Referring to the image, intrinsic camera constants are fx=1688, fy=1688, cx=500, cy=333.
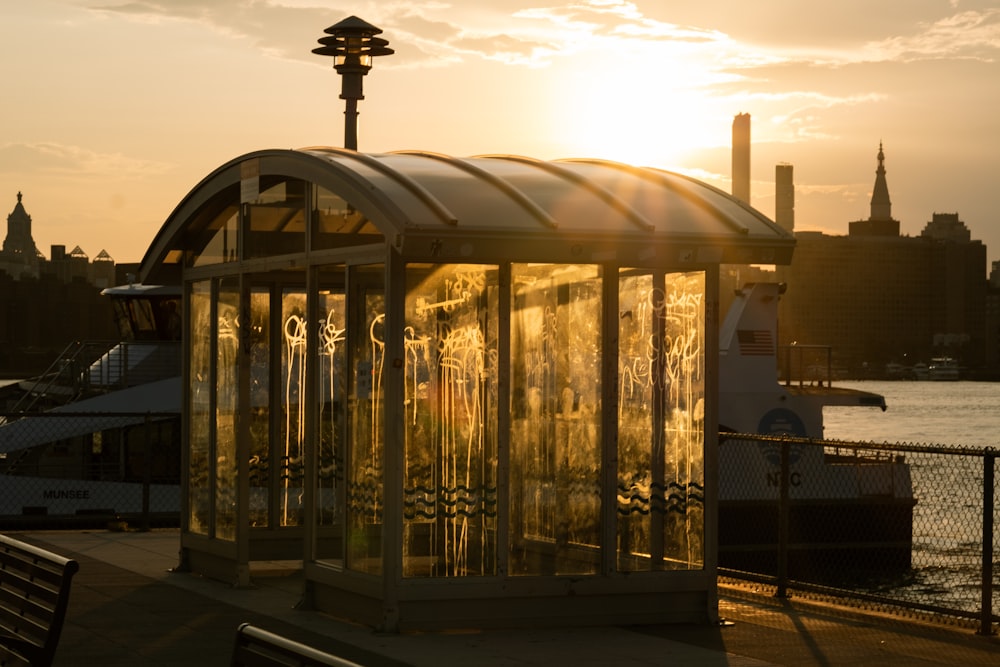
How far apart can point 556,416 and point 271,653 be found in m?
6.24

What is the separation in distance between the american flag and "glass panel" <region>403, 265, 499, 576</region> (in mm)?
22584

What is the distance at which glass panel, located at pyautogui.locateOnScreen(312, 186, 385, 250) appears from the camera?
12.0 meters

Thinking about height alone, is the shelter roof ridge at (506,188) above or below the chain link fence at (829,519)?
above

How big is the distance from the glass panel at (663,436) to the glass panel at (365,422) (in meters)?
1.77

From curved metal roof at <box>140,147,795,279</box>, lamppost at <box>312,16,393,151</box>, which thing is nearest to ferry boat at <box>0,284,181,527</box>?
lamppost at <box>312,16,393,151</box>

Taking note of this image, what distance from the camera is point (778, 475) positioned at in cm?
3244

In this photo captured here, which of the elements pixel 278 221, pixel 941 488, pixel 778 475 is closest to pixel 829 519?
pixel 778 475

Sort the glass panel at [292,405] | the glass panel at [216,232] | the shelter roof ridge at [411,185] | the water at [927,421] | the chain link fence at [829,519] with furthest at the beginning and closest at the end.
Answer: the water at [927,421] → the chain link fence at [829,519] → the glass panel at [292,405] → the glass panel at [216,232] → the shelter roof ridge at [411,185]

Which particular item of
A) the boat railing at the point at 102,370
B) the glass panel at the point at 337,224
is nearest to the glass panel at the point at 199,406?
the glass panel at the point at 337,224

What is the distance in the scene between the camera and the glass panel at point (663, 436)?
12.2 metres

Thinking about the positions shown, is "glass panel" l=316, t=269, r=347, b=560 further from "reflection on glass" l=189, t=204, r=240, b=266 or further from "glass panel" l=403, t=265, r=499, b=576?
"reflection on glass" l=189, t=204, r=240, b=266

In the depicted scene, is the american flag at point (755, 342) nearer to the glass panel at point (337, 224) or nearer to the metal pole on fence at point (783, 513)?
the metal pole on fence at point (783, 513)

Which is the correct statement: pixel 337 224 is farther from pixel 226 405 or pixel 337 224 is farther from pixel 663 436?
pixel 663 436

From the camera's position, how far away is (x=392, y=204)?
436 inches
